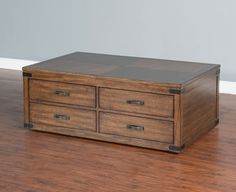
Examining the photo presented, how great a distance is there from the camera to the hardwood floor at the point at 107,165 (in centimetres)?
268

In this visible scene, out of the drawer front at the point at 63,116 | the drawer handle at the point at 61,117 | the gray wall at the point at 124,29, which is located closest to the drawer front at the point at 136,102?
the drawer front at the point at 63,116

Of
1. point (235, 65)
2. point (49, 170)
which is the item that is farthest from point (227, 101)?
point (49, 170)

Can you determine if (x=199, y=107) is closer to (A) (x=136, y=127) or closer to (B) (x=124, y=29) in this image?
(A) (x=136, y=127)

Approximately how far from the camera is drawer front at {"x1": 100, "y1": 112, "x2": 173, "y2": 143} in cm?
311

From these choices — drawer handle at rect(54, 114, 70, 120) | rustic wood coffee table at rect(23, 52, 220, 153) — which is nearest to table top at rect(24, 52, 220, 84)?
rustic wood coffee table at rect(23, 52, 220, 153)

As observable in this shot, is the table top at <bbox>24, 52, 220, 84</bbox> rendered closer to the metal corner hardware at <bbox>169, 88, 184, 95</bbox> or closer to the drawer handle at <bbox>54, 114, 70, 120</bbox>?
the metal corner hardware at <bbox>169, 88, 184, 95</bbox>

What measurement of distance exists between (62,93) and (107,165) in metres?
0.57

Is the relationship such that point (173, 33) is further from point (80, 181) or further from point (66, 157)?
point (80, 181)

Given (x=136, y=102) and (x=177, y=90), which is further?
(x=136, y=102)

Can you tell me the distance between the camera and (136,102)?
3154 millimetres

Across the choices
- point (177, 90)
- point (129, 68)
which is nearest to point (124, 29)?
point (129, 68)

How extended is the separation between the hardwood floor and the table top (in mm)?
342

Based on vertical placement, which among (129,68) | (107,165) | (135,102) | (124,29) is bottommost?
(107,165)

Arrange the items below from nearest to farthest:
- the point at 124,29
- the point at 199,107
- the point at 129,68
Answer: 1. the point at 199,107
2. the point at 129,68
3. the point at 124,29
